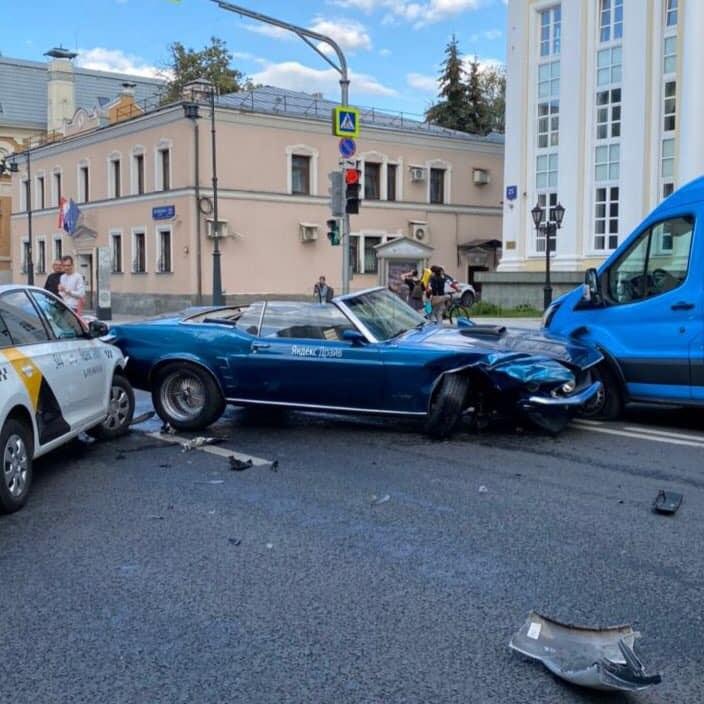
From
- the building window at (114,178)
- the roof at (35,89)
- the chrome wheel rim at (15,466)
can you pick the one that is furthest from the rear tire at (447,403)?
the roof at (35,89)

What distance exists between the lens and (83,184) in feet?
143

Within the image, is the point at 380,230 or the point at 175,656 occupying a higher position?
the point at 380,230

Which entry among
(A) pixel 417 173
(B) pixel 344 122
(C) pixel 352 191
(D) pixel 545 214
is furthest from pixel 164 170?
(C) pixel 352 191

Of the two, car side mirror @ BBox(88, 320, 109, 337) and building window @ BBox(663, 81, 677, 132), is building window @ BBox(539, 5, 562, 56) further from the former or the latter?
car side mirror @ BBox(88, 320, 109, 337)

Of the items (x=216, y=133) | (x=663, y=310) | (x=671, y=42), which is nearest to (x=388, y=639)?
(x=663, y=310)

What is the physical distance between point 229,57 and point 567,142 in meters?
36.5

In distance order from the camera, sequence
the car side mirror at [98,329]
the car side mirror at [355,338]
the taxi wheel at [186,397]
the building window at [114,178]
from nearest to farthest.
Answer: the car side mirror at [98,329] < the car side mirror at [355,338] < the taxi wheel at [186,397] < the building window at [114,178]

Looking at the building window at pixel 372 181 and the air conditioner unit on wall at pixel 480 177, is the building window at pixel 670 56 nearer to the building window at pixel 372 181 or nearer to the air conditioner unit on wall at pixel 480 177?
the building window at pixel 372 181

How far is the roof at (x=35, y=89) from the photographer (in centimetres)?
6469

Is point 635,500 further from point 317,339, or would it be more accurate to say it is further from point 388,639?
point 317,339

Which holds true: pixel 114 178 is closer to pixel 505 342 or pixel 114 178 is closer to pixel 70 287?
pixel 70 287

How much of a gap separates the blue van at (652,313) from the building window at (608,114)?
24029 mm

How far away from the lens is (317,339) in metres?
8.38

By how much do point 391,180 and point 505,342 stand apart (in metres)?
34.4
